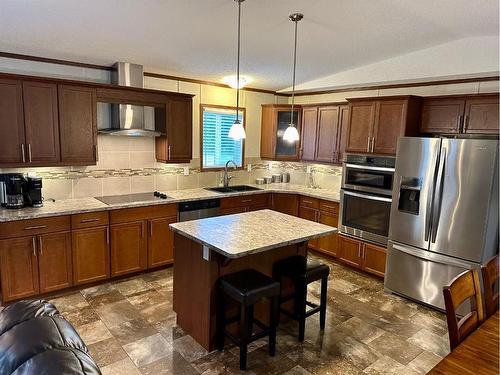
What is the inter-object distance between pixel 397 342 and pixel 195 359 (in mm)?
1723

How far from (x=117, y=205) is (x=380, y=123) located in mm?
3205

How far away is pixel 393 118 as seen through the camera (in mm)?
3932

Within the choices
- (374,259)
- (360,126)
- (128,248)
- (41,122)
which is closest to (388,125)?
(360,126)

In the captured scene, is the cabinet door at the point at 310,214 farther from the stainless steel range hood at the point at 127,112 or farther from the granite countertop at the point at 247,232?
the stainless steel range hood at the point at 127,112

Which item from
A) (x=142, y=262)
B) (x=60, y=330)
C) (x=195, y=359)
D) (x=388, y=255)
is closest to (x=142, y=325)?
(x=195, y=359)

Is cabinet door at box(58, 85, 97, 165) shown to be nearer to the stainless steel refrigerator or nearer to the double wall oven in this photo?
the double wall oven

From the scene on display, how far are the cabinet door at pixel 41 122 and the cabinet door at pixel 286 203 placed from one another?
10.0 feet

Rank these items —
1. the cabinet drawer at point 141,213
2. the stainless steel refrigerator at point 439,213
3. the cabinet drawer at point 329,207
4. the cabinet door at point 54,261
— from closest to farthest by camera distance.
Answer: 1. the stainless steel refrigerator at point 439,213
2. the cabinet door at point 54,261
3. the cabinet drawer at point 141,213
4. the cabinet drawer at point 329,207

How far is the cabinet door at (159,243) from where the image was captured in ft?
13.3

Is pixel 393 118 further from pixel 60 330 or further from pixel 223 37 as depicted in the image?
pixel 60 330

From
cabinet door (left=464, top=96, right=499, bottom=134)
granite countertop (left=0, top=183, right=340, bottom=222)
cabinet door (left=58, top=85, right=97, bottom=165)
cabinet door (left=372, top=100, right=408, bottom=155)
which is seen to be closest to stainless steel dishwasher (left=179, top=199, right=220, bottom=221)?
granite countertop (left=0, top=183, right=340, bottom=222)

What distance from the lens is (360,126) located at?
4.27 m

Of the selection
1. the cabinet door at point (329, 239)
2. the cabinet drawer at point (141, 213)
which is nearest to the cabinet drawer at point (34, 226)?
the cabinet drawer at point (141, 213)

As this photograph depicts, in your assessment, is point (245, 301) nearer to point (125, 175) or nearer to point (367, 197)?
point (367, 197)
